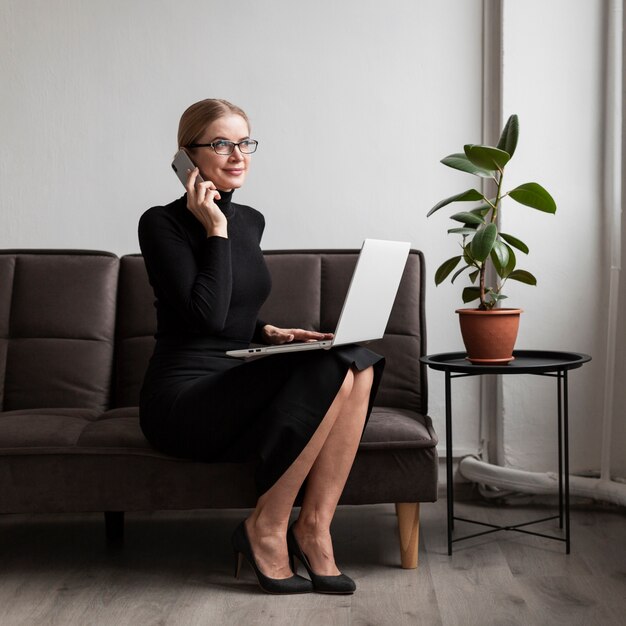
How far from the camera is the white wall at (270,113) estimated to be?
3.02 meters

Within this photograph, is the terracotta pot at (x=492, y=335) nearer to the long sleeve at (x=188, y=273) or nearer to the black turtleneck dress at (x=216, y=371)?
the black turtleneck dress at (x=216, y=371)

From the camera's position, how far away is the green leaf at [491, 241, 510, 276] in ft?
7.66

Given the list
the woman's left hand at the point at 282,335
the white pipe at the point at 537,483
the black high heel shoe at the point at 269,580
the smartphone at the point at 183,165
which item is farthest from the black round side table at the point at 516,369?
the smartphone at the point at 183,165

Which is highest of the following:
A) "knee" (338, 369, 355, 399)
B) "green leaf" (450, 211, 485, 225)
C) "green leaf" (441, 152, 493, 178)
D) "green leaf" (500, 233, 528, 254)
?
"green leaf" (441, 152, 493, 178)

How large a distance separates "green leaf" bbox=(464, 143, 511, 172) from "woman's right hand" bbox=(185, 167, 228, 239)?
2.24 ft

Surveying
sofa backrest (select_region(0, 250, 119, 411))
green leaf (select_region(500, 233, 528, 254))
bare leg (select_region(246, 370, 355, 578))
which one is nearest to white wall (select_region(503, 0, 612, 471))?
green leaf (select_region(500, 233, 528, 254))

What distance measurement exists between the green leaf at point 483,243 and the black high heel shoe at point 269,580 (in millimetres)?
927

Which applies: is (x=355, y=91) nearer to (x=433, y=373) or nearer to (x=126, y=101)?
(x=126, y=101)

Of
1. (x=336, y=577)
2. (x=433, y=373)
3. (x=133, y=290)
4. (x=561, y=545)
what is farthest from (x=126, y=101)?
(x=561, y=545)

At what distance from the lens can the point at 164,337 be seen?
2291 millimetres

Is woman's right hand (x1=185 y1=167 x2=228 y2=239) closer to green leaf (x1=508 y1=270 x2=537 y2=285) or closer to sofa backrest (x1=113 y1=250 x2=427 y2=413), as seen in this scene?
sofa backrest (x1=113 y1=250 x2=427 y2=413)

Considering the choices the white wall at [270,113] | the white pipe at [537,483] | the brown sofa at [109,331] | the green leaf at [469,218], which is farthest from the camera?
the white wall at [270,113]

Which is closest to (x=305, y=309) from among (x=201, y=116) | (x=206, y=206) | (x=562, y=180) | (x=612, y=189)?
(x=206, y=206)

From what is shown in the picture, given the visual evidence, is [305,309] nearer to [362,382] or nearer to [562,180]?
[362,382]
